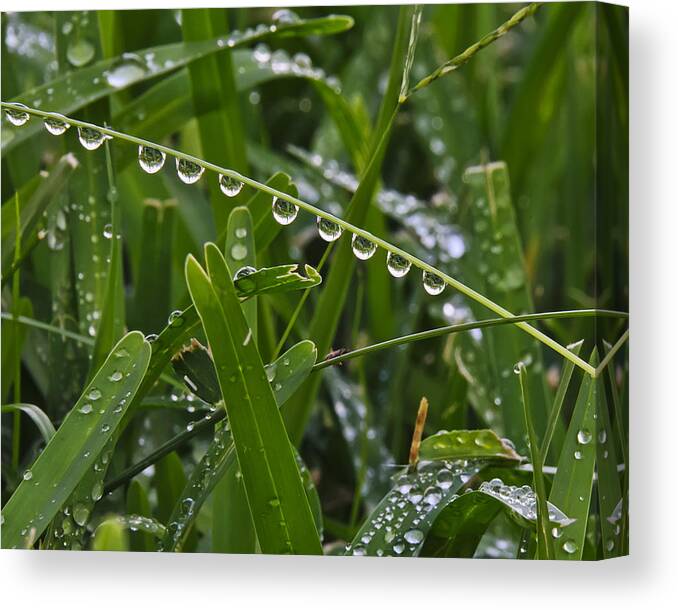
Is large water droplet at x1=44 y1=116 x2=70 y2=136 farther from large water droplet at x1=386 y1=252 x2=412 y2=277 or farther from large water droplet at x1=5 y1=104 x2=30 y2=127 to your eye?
large water droplet at x1=386 y1=252 x2=412 y2=277

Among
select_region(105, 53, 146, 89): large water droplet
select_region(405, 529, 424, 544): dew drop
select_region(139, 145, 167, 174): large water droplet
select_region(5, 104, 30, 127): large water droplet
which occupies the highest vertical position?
select_region(105, 53, 146, 89): large water droplet

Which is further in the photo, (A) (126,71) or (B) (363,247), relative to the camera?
(A) (126,71)

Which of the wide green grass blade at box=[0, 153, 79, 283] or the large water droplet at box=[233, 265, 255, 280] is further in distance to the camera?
the wide green grass blade at box=[0, 153, 79, 283]

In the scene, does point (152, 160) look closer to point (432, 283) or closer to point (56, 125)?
point (56, 125)

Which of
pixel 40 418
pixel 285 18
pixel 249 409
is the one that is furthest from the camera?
pixel 285 18

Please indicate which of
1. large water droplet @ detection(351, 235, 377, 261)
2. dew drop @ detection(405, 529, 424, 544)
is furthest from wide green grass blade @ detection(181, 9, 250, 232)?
dew drop @ detection(405, 529, 424, 544)

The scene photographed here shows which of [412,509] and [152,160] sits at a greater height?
[152,160]

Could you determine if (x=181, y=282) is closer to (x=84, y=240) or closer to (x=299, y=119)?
(x=84, y=240)

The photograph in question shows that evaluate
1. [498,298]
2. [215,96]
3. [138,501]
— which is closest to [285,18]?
[215,96]
